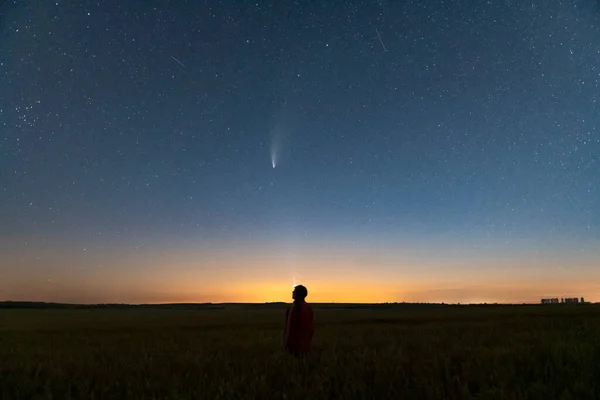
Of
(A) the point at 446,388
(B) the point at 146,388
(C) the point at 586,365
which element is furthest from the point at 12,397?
(C) the point at 586,365

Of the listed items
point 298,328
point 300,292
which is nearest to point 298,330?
point 298,328

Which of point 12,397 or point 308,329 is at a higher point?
point 308,329

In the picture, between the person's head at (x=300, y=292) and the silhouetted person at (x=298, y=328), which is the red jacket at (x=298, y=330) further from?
the person's head at (x=300, y=292)

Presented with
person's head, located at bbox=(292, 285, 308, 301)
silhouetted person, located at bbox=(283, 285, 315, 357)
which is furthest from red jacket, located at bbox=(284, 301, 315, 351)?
person's head, located at bbox=(292, 285, 308, 301)

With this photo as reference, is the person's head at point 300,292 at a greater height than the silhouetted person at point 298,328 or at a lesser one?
greater

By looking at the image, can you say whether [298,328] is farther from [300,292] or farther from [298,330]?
[300,292]

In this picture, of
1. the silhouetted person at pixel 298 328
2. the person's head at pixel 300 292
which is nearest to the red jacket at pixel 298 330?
the silhouetted person at pixel 298 328

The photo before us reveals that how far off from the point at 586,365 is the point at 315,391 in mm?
3759

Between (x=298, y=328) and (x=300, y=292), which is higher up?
(x=300, y=292)

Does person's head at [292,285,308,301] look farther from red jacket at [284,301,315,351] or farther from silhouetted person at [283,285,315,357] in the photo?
red jacket at [284,301,315,351]

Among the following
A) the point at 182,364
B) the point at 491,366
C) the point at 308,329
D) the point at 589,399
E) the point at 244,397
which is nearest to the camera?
the point at 589,399

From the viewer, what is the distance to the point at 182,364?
24.3 ft

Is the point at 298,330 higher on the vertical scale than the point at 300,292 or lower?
lower

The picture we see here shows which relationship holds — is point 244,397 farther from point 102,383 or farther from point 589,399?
point 589,399
